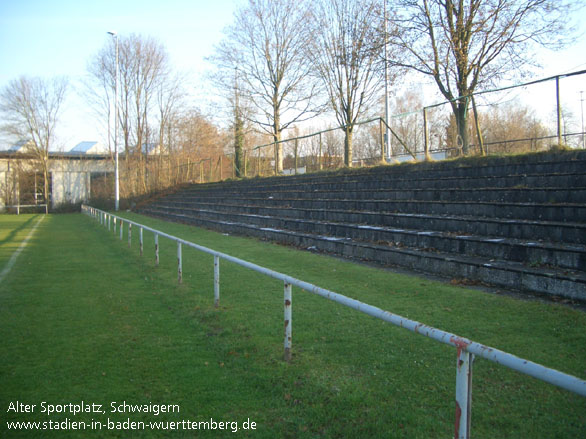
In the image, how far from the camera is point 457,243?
8070 mm

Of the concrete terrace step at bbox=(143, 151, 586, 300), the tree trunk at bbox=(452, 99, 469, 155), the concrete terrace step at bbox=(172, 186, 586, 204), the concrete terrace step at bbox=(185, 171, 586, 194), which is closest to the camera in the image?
the concrete terrace step at bbox=(143, 151, 586, 300)

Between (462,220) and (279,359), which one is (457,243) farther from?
(279,359)

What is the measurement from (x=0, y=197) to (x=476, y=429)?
51539 mm

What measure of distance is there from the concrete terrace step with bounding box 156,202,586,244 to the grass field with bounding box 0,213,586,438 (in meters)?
1.88

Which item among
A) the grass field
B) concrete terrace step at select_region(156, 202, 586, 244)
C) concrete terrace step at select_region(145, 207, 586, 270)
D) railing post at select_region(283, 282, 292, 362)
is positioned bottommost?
the grass field

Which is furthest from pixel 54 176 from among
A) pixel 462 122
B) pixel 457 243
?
pixel 457 243

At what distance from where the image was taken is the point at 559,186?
8.16m

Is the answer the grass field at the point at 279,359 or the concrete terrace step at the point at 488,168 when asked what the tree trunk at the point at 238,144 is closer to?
the concrete terrace step at the point at 488,168

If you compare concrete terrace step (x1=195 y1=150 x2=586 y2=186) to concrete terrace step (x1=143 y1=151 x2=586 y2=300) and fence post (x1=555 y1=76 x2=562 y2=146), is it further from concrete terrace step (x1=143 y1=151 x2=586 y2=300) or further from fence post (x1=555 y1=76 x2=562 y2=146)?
fence post (x1=555 y1=76 x2=562 y2=146)

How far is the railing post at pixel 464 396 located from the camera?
2211mm

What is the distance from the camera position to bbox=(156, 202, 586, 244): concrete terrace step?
6.91 meters

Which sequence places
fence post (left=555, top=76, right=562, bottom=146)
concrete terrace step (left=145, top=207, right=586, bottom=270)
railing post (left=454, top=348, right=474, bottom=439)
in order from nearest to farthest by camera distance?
railing post (left=454, top=348, right=474, bottom=439) < concrete terrace step (left=145, top=207, right=586, bottom=270) < fence post (left=555, top=76, right=562, bottom=146)

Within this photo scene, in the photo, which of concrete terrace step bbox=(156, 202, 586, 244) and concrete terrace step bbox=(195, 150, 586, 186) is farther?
concrete terrace step bbox=(195, 150, 586, 186)

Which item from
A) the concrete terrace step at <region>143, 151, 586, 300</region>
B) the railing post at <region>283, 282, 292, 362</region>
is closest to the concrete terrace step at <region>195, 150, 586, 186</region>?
the concrete terrace step at <region>143, 151, 586, 300</region>
